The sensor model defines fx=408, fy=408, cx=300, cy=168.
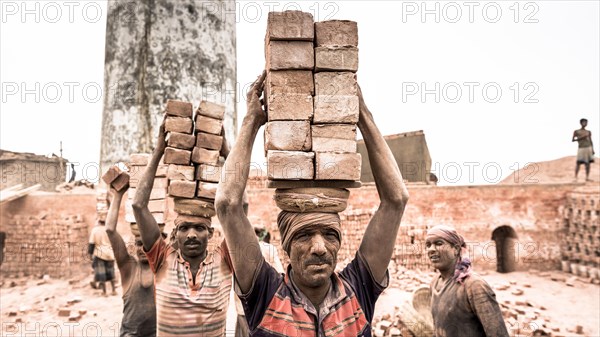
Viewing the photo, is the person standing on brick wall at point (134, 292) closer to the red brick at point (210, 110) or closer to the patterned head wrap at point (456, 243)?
the red brick at point (210, 110)

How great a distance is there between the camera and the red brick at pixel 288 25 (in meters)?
2.18

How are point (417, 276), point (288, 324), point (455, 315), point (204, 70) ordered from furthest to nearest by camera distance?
point (204, 70)
point (417, 276)
point (455, 315)
point (288, 324)

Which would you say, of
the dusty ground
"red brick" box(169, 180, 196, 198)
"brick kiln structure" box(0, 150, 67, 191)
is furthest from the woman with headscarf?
"brick kiln structure" box(0, 150, 67, 191)

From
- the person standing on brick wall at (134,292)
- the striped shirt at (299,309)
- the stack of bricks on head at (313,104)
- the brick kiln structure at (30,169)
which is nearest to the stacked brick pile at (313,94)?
the stack of bricks on head at (313,104)

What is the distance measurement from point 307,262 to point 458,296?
215 centimetres

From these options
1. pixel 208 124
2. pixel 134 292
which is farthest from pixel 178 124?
pixel 134 292

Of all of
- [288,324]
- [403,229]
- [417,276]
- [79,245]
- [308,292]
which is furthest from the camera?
[79,245]

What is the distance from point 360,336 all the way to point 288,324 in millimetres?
379

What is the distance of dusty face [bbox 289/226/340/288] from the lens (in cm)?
202

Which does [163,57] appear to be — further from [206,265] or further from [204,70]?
[206,265]

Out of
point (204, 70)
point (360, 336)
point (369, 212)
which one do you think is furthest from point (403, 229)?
point (360, 336)

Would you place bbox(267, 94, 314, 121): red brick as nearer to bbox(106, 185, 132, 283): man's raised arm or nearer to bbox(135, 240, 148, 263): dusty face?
bbox(106, 185, 132, 283): man's raised arm

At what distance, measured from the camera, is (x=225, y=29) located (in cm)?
1617

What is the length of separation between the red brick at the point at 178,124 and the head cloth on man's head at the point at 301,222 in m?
2.10
